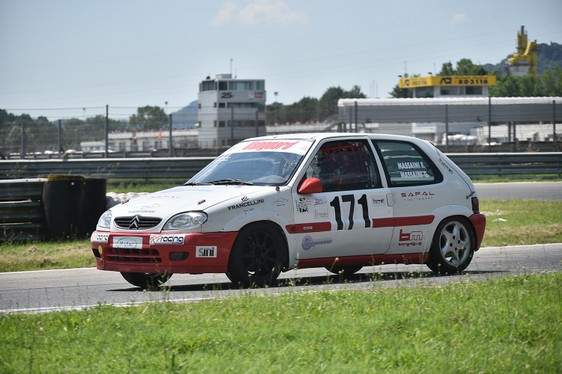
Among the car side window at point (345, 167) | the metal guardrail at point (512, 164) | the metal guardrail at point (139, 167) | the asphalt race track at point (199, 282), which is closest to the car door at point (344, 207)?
the car side window at point (345, 167)

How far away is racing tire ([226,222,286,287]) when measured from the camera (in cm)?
922

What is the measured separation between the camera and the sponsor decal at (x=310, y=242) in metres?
9.67

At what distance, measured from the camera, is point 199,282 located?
10430 mm

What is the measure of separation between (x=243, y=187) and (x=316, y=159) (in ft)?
2.86

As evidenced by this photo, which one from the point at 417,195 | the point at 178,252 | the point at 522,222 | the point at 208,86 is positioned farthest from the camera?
the point at 208,86

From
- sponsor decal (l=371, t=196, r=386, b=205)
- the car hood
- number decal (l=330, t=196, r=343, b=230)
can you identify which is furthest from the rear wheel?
sponsor decal (l=371, t=196, r=386, b=205)

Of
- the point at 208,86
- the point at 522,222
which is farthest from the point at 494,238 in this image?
the point at 208,86

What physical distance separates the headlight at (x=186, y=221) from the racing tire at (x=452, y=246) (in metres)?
2.83

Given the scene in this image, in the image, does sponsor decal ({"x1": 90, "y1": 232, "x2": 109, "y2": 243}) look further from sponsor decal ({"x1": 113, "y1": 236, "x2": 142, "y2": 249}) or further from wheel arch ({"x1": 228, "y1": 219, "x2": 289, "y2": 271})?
wheel arch ({"x1": 228, "y1": 219, "x2": 289, "y2": 271})

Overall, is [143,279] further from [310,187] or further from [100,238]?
[310,187]

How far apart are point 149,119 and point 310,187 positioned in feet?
75.2

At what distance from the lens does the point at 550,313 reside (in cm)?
709

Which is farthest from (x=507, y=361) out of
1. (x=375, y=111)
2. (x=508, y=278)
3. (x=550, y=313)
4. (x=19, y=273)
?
(x=375, y=111)

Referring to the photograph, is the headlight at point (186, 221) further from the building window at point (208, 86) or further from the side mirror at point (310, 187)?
the building window at point (208, 86)
